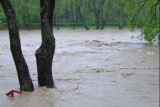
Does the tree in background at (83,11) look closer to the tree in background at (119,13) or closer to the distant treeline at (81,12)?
the distant treeline at (81,12)

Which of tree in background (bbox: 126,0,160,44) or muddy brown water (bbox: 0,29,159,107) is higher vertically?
tree in background (bbox: 126,0,160,44)

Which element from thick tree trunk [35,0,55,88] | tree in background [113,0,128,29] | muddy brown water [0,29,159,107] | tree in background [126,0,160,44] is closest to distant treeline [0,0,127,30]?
tree in background [113,0,128,29]

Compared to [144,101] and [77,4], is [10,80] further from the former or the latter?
[77,4]

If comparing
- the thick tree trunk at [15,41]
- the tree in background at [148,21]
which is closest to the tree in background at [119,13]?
the tree in background at [148,21]

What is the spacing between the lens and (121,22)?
6272 centimetres

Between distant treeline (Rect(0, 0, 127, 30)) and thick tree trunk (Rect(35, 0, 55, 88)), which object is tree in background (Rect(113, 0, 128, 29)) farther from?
thick tree trunk (Rect(35, 0, 55, 88))

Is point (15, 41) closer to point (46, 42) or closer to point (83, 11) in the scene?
point (46, 42)

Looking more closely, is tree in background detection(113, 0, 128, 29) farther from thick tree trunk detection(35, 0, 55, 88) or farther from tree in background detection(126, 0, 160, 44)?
thick tree trunk detection(35, 0, 55, 88)

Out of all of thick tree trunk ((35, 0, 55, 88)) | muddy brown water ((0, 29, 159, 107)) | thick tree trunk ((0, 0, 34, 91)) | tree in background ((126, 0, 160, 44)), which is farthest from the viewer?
tree in background ((126, 0, 160, 44))

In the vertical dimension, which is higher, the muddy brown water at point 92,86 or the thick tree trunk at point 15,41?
the thick tree trunk at point 15,41

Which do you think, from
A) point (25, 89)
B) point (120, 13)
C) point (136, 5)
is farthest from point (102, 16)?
point (25, 89)

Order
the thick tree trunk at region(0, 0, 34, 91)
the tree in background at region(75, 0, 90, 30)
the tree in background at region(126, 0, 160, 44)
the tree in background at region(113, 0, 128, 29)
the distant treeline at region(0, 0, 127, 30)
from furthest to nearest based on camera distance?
the tree in background at region(75, 0, 90, 30)
the tree in background at region(113, 0, 128, 29)
the distant treeline at region(0, 0, 127, 30)
the tree in background at region(126, 0, 160, 44)
the thick tree trunk at region(0, 0, 34, 91)

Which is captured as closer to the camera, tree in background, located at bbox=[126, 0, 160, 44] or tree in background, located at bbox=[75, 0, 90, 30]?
tree in background, located at bbox=[126, 0, 160, 44]

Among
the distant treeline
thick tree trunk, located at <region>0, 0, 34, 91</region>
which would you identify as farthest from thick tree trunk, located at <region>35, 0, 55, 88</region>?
the distant treeline
